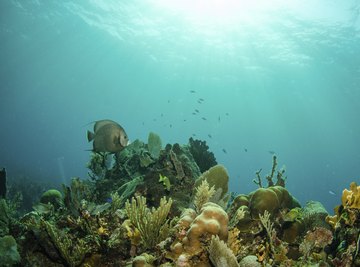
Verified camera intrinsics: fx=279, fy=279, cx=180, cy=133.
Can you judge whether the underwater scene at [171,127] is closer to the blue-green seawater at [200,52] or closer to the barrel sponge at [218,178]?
the barrel sponge at [218,178]

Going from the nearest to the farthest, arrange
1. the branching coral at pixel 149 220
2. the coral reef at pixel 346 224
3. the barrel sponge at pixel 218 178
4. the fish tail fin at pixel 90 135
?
the branching coral at pixel 149 220 → the coral reef at pixel 346 224 → the fish tail fin at pixel 90 135 → the barrel sponge at pixel 218 178

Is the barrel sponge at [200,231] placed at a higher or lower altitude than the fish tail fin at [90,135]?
lower

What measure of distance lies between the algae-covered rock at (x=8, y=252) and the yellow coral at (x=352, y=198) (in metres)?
4.48

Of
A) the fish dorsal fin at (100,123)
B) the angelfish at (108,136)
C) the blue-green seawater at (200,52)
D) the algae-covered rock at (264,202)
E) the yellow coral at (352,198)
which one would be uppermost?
the blue-green seawater at (200,52)

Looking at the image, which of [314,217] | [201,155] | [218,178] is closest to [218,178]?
[218,178]

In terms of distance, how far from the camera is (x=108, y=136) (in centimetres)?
488

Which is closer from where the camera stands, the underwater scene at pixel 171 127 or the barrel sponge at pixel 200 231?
the barrel sponge at pixel 200 231

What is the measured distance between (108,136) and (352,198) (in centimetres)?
381

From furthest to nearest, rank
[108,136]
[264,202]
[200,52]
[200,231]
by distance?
[200,52] → [108,136] → [264,202] → [200,231]

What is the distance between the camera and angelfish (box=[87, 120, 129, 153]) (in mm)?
4879

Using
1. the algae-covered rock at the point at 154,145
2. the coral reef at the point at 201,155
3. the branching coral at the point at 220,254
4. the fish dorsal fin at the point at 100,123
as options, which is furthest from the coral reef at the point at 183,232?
the coral reef at the point at 201,155

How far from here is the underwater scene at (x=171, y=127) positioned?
351 cm

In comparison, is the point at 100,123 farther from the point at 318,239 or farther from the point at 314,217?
the point at 314,217

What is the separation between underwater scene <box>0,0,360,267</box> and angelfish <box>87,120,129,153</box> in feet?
0.08
